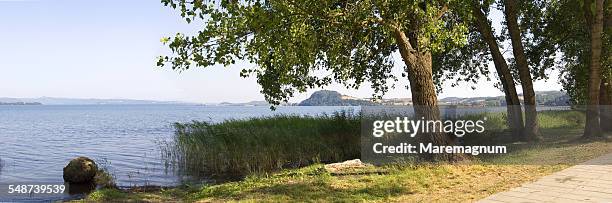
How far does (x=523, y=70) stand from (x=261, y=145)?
33.8ft

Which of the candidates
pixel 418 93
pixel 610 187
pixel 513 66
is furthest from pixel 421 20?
Result: pixel 513 66

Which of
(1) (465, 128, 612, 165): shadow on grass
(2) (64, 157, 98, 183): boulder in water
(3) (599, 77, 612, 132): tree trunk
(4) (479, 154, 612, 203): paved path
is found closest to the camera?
(4) (479, 154, 612, 203): paved path

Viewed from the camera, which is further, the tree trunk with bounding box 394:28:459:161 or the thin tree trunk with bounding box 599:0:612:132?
the thin tree trunk with bounding box 599:0:612:132

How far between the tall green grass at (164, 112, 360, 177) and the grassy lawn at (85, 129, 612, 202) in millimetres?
5265

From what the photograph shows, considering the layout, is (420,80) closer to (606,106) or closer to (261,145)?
(261,145)

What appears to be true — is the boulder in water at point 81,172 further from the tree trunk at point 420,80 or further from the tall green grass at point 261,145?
the tree trunk at point 420,80

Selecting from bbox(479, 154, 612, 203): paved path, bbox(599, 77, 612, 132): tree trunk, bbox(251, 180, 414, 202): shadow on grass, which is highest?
bbox(599, 77, 612, 132): tree trunk

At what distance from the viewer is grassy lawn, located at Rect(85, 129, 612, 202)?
9297mm

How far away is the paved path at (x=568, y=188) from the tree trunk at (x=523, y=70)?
7.89 m

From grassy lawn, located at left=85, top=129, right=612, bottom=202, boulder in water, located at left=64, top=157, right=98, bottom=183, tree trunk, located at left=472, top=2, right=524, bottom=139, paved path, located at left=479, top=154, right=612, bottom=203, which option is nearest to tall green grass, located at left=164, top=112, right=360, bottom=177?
boulder in water, located at left=64, top=157, right=98, bottom=183

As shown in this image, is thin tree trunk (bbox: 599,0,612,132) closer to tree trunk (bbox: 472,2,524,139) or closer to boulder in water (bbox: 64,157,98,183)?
tree trunk (bbox: 472,2,524,139)

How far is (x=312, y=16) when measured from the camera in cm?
1072

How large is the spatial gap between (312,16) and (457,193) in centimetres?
475

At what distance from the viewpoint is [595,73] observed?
56.6 ft
